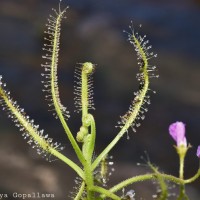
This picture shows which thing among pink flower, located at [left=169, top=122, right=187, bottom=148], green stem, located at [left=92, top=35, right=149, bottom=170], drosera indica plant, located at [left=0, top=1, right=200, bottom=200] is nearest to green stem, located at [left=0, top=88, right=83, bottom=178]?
drosera indica plant, located at [left=0, top=1, right=200, bottom=200]

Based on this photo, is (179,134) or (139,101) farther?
(139,101)

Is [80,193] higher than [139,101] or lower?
lower

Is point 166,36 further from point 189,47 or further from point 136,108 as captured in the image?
point 136,108

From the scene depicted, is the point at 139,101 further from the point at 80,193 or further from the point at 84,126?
the point at 80,193

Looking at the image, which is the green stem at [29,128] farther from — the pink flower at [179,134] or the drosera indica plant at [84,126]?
the pink flower at [179,134]

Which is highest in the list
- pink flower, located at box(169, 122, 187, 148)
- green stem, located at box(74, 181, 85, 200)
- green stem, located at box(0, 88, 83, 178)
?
green stem, located at box(0, 88, 83, 178)

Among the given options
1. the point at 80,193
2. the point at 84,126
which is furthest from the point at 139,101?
the point at 80,193

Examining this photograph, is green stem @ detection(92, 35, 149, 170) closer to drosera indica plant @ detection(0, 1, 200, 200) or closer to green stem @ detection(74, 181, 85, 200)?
drosera indica plant @ detection(0, 1, 200, 200)

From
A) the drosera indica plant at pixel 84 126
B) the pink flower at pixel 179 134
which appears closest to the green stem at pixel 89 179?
the drosera indica plant at pixel 84 126

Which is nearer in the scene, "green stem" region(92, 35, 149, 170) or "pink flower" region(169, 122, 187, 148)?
"pink flower" region(169, 122, 187, 148)

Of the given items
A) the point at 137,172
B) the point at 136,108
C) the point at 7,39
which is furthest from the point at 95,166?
the point at 7,39

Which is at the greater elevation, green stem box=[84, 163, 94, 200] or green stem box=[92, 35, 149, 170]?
green stem box=[92, 35, 149, 170]
